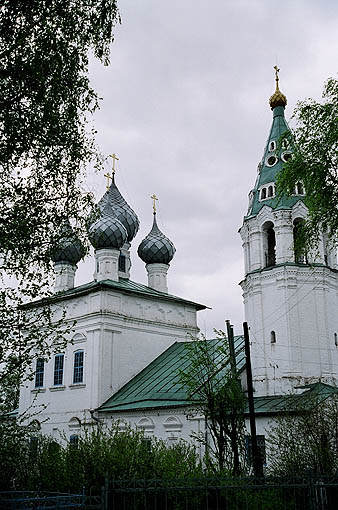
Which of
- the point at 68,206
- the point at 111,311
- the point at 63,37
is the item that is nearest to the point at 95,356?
the point at 111,311

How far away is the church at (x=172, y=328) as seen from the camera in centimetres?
1830

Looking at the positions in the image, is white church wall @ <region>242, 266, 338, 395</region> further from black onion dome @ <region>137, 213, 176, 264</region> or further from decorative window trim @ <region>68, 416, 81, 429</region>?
black onion dome @ <region>137, 213, 176, 264</region>

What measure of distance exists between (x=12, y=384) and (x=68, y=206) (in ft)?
11.3

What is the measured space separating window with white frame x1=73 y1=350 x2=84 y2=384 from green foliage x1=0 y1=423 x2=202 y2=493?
31.2 feet

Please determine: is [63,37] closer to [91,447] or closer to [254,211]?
[91,447]

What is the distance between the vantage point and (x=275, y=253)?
1973 cm

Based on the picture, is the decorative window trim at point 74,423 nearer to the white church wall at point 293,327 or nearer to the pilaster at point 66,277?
the pilaster at point 66,277

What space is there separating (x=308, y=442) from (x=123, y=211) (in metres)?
18.1

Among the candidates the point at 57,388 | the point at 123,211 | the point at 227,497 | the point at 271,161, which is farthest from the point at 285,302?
the point at 123,211

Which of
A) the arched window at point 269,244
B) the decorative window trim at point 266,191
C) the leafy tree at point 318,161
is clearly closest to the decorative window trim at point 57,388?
the arched window at point 269,244

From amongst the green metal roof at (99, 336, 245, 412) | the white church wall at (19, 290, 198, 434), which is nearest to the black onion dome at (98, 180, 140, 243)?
the white church wall at (19, 290, 198, 434)

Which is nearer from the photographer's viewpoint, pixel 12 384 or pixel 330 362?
pixel 12 384

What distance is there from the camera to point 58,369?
955 inches

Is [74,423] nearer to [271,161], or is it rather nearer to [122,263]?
[122,263]
